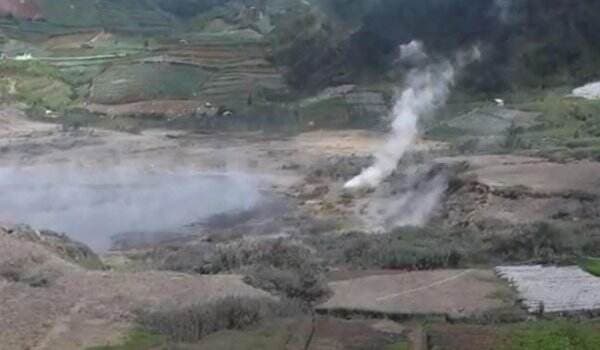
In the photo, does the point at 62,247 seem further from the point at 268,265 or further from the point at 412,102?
the point at 412,102

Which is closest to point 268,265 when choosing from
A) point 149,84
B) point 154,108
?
point 154,108

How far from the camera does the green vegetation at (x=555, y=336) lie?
10523 millimetres

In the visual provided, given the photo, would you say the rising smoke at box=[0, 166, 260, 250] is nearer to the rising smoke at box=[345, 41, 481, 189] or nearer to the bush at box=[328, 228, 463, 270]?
the rising smoke at box=[345, 41, 481, 189]

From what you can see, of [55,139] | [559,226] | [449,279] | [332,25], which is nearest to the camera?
[449,279]

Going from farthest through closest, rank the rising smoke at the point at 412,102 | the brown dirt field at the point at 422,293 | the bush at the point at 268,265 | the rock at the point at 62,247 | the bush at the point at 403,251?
the rising smoke at the point at 412,102 → the rock at the point at 62,247 → the bush at the point at 403,251 → the bush at the point at 268,265 → the brown dirt field at the point at 422,293

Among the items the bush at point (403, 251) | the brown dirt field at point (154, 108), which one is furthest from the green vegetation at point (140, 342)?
the brown dirt field at point (154, 108)

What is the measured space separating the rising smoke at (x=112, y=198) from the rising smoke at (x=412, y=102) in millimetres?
3191

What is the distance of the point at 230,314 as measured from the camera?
1130 centimetres

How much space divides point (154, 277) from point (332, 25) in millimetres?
31211

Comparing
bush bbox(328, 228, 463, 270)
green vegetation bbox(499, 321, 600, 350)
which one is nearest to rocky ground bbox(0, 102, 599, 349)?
bush bbox(328, 228, 463, 270)

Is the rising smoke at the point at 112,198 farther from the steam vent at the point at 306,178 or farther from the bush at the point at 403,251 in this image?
the bush at the point at 403,251

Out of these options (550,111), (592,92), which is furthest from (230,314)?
(592,92)

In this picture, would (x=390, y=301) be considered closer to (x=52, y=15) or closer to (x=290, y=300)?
(x=290, y=300)

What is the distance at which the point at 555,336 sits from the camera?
10789 millimetres
